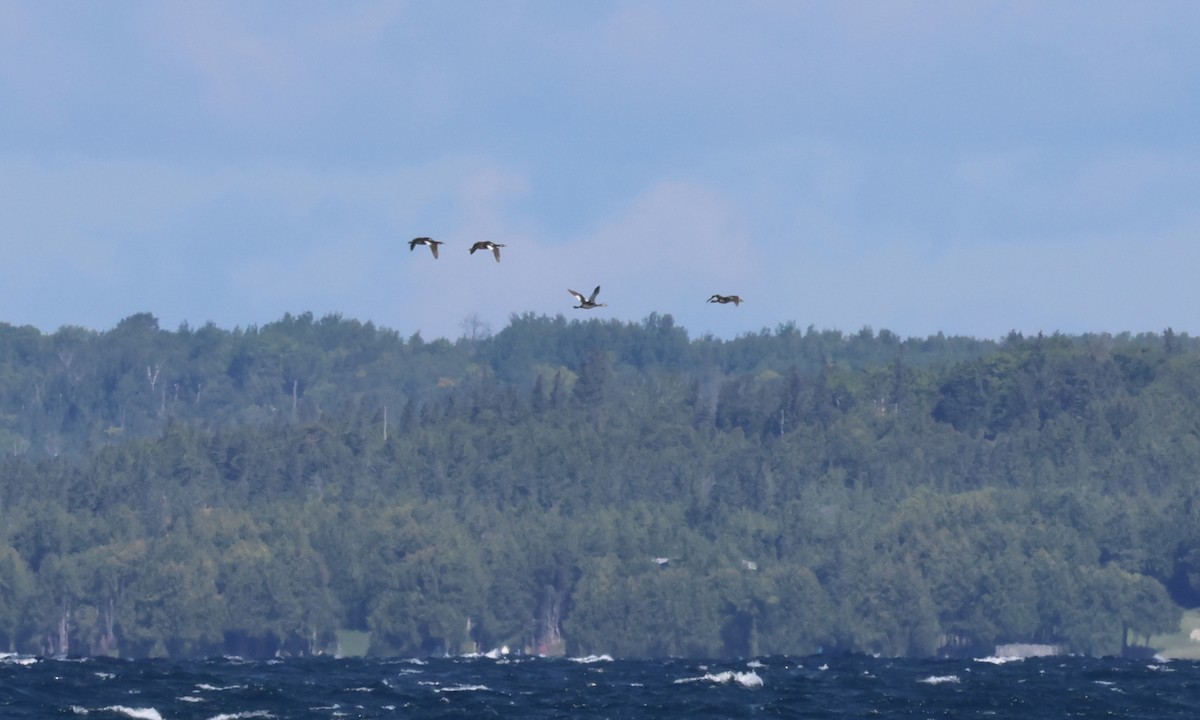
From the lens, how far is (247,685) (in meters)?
106

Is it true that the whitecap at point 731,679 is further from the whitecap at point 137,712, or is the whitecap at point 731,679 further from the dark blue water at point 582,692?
the whitecap at point 137,712

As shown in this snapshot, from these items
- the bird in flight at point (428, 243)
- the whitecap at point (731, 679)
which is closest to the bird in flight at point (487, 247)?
the bird in flight at point (428, 243)

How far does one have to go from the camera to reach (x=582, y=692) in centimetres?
10856

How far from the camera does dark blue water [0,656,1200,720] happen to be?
308 feet

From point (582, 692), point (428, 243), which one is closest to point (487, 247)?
point (428, 243)

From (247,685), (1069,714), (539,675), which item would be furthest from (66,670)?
(1069,714)

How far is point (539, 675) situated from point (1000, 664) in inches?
1323

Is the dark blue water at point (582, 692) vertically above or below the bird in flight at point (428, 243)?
below

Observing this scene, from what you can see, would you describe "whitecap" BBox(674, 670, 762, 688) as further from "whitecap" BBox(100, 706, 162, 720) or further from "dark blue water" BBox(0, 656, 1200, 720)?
"whitecap" BBox(100, 706, 162, 720)

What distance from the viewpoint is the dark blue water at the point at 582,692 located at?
308 feet

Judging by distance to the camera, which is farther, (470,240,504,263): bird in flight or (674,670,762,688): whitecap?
(674,670,762,688): whitecap

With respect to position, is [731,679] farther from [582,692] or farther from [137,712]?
[137,712]

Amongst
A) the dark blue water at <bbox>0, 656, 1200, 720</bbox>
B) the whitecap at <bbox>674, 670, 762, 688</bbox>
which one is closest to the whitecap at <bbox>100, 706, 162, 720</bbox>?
the dark blue water at <bbox>0, 656, 1200, 720</bbox>

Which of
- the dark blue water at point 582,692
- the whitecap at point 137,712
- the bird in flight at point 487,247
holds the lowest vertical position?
the whitecap at point 137,712
